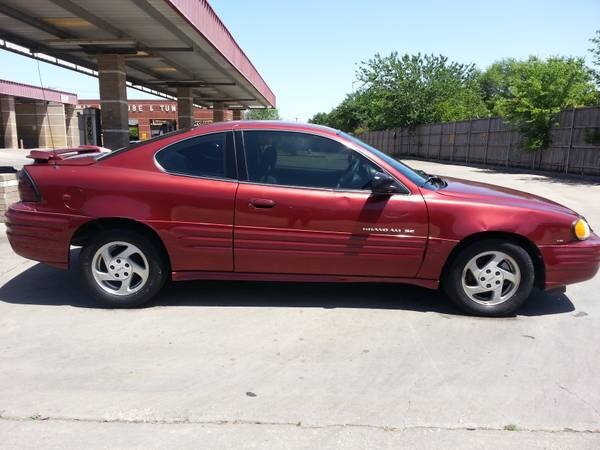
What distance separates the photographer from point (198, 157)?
180 inches

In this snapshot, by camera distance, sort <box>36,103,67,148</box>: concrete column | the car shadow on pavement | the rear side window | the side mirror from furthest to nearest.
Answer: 1. <box>36,103,67,148</box>: concrete column
2. the car shadow on pavement
3. the rear side window
4. the side mirror

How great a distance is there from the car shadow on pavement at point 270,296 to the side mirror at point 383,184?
112 centimetres

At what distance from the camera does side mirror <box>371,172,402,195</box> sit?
4.30 metres

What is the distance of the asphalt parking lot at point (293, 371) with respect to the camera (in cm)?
282

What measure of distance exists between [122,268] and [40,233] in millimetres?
779

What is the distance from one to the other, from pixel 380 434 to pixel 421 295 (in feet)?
8.25

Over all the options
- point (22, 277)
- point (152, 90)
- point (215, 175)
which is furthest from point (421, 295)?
point (152, 90)

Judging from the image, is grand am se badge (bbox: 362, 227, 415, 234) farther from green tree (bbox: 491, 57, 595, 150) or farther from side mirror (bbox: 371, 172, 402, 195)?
green tree (bbox: 491, 57, 595, 150)

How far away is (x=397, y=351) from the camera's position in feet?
12.6

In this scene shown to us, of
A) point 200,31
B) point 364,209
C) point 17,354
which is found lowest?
point 17,354

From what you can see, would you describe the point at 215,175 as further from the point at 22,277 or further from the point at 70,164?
the point at 22,277

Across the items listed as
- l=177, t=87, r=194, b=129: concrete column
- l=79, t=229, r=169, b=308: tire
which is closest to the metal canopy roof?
l=177, t=87, r=194, b=129: concrete column

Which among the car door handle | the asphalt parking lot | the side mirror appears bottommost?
the asphalt parking lot

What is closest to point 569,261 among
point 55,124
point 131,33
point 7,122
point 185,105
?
point 131,33
